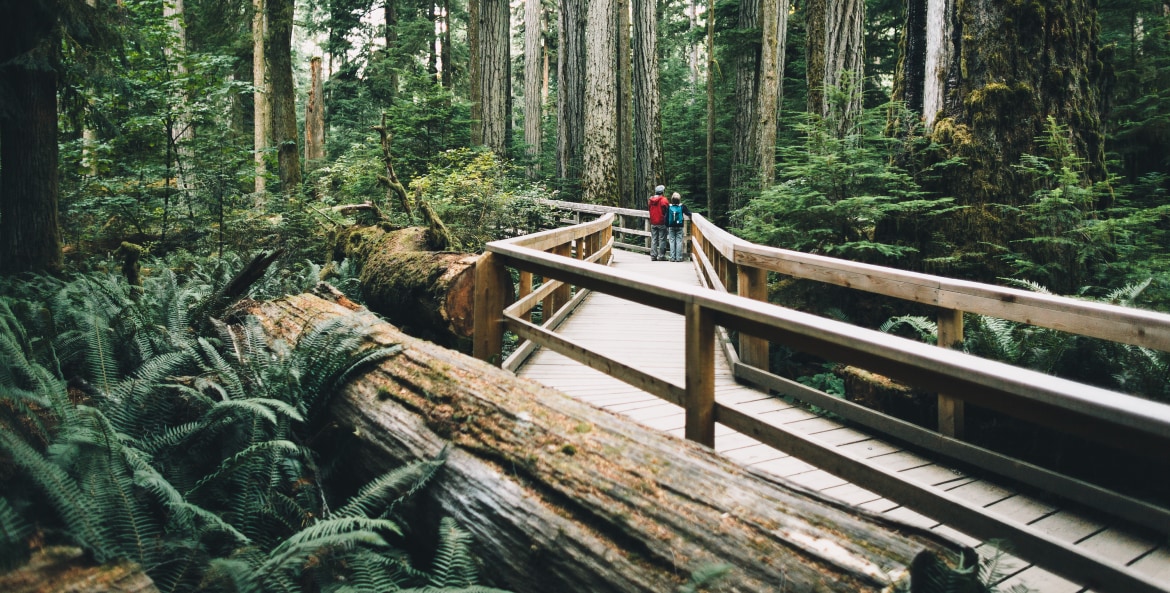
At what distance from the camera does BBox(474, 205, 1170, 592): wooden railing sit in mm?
1741

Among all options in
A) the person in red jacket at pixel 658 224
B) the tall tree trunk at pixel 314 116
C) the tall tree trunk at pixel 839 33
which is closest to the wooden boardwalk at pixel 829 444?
the person in red jacket at pixel 658 224

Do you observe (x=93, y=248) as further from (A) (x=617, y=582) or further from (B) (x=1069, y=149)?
(B) (x=1069, y=149)

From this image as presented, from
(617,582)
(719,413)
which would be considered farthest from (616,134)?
(617,582)

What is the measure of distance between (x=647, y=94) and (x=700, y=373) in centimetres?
1575

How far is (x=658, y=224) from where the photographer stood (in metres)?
13.2

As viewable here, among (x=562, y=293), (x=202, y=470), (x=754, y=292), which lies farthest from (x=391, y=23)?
(x=202, y=470)

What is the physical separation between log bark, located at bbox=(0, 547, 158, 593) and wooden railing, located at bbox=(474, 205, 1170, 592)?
7.18 ft

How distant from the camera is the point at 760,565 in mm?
1973

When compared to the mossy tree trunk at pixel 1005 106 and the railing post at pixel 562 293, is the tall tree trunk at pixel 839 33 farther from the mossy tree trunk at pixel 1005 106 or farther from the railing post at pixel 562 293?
the railing post at pixel 562 293

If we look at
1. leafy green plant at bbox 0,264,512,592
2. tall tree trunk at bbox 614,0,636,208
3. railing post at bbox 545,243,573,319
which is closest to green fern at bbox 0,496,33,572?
leafy green plant at bbox 0,264,512,592

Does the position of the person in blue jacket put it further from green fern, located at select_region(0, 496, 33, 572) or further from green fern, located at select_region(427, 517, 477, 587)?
green fern, located at select_region(0, 496, 33, 572)

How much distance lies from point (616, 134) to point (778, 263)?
1156 cm

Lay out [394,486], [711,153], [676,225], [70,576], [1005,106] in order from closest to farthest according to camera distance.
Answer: [70,576]
[394,486]
[1005,106]
[676,225]
[711,153]

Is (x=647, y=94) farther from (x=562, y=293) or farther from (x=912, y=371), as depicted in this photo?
(x=912, y=371)
